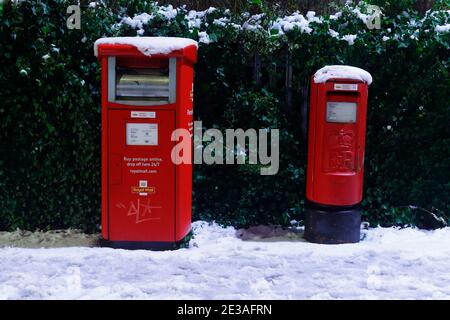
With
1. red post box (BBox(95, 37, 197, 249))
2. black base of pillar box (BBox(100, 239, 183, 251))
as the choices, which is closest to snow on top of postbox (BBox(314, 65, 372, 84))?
red post box (BBox(95, 37, 197, 249))

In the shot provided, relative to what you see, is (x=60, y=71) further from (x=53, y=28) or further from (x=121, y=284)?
(x=121, y=284)

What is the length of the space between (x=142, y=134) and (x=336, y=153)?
1.73 meters

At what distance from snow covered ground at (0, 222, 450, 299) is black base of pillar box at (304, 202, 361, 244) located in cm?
10

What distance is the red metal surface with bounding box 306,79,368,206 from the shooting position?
4.55 meters

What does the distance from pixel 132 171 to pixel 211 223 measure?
1.19 m

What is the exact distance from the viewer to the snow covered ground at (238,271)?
366cm

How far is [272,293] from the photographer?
3.66 m

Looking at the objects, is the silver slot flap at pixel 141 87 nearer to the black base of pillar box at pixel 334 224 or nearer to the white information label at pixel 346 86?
the white information label at pixel 346 86

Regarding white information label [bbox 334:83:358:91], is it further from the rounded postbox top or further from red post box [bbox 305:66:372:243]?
the rounded postbox top

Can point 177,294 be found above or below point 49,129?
below

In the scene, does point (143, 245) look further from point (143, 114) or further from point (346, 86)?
point (346, 86)

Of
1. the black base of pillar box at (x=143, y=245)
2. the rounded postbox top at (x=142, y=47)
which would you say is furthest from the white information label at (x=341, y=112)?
the black base of pillar box at (x=143, y=245)
